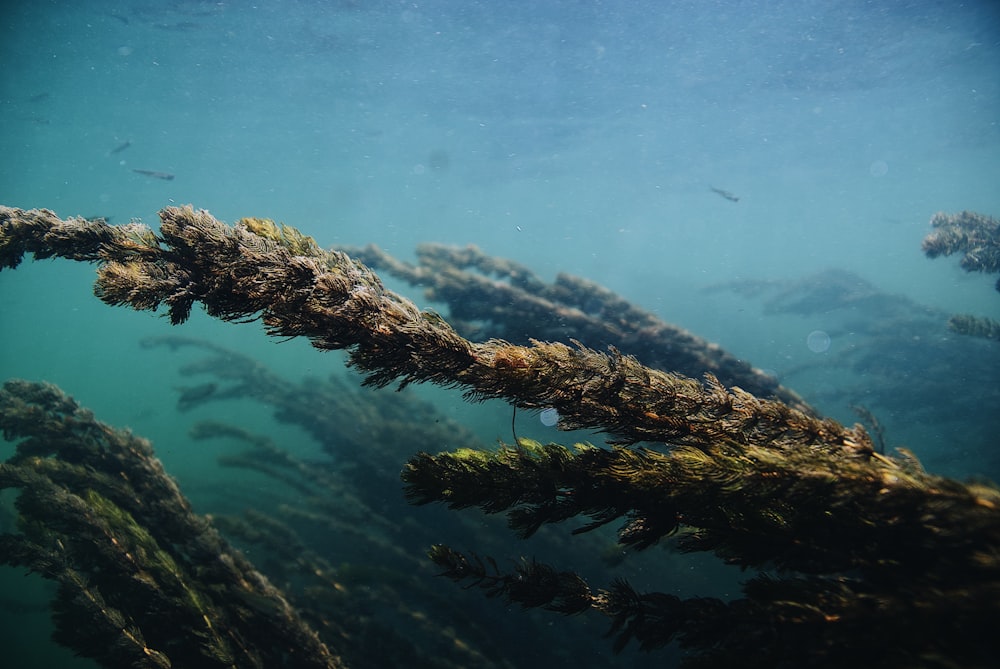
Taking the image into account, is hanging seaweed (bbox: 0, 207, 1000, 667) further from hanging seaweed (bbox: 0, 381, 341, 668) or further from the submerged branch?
hanging seaweed (bbox: 0, 381, 341, 668)

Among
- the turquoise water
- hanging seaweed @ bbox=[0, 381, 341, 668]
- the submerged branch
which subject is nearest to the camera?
the submerged branch

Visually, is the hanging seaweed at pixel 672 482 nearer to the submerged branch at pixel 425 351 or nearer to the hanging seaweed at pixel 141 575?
the submerged branch at pixel 425 351

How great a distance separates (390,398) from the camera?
15344 millimetres

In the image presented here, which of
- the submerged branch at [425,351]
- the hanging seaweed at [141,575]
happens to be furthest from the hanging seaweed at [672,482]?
the hanging seaweed at [141,575]

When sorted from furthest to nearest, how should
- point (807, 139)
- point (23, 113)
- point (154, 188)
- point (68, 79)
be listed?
point (154, 188) < point (807, 139) < point (23, 113) < point (68, 79)

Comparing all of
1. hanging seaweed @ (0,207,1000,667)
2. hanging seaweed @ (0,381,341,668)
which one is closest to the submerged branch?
hanging seaweed @ (0,207,1000,667)

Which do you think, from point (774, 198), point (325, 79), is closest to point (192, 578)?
point (325, 79)

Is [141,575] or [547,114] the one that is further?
[547,114]

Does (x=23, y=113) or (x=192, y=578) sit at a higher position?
(x=23, y=113)

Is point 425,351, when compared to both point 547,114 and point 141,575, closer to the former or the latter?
point 141,575

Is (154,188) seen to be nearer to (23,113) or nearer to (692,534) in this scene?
(23,113)

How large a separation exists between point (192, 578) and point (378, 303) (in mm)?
5436

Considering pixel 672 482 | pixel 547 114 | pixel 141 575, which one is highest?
pixel 547 114

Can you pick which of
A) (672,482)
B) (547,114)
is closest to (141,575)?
(672,482)
